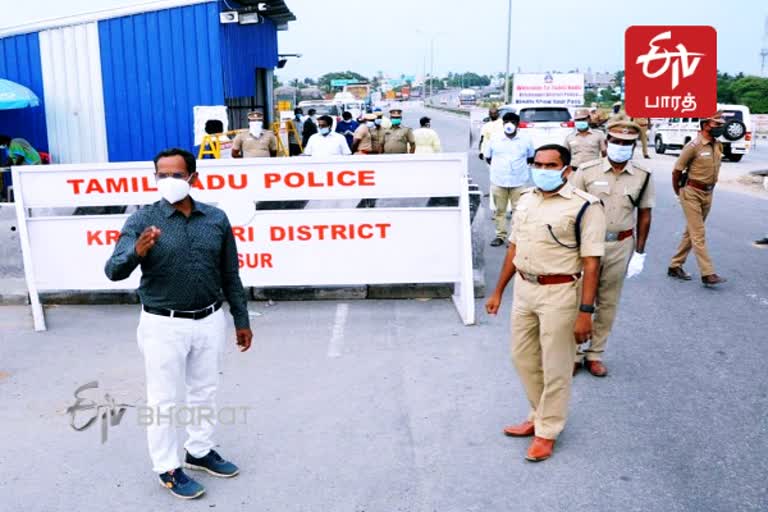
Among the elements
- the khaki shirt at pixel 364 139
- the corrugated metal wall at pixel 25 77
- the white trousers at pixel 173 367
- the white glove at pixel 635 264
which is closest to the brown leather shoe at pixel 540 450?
the white trousers at pixel 173 367

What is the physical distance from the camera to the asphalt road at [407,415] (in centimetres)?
401

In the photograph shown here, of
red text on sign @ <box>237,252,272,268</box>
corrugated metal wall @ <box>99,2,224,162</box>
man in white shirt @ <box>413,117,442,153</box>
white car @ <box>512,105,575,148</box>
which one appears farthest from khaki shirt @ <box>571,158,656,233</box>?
white car @ <box>512,105,575,148</box>

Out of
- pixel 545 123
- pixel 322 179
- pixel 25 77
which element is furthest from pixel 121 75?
pixel 545 123

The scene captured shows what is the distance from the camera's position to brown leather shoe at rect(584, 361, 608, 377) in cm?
573

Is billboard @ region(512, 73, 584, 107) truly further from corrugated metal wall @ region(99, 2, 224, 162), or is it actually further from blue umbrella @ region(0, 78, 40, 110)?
blue umbrella @ region(0, 78, 40, 110)

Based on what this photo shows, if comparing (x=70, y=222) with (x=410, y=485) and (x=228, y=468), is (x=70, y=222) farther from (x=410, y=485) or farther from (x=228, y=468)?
(x=410, y=485)

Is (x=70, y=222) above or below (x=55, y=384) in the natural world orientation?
above

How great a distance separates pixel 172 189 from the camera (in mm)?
3646

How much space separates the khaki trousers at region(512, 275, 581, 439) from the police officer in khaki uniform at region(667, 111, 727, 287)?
4.62 meters

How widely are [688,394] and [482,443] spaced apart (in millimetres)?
1681

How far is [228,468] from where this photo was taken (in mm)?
4207

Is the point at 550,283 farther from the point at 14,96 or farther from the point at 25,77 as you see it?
the point at 25,77

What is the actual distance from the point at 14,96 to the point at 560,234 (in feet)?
36.3

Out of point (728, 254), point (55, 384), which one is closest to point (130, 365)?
point (55, 384)
